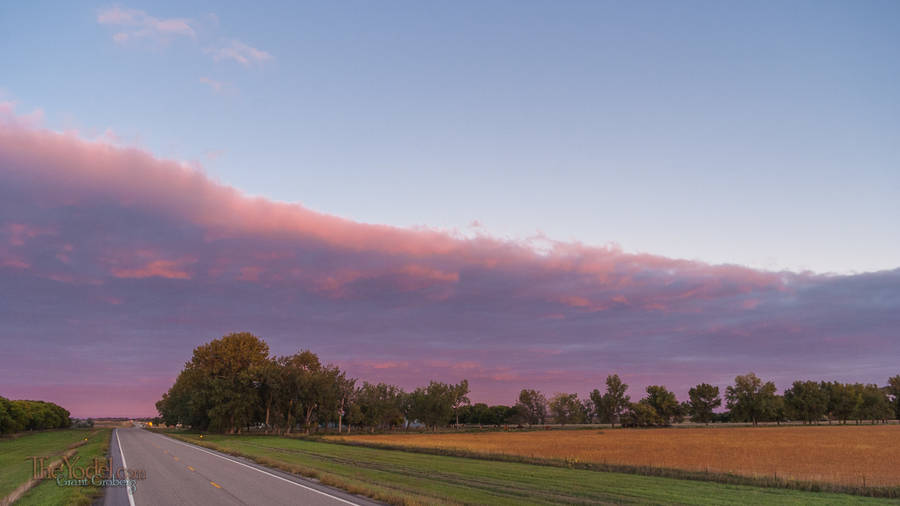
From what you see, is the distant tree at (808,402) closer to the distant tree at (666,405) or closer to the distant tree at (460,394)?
the distant tree at (666,405)

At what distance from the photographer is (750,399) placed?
7136 inches

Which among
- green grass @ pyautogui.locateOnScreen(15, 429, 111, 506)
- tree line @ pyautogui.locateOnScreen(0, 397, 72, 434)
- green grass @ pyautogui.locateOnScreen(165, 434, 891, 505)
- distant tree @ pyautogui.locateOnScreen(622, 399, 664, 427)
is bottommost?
distant tree @ pyautogui.locateOnScreen(622, 399, 664, 427)

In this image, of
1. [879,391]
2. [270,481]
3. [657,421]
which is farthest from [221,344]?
[879,391]

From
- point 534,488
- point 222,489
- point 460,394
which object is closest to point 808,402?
point 460,394

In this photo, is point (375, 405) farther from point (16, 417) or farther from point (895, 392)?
point (895, 392)

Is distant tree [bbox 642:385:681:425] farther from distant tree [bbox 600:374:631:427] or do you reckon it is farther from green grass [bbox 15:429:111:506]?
green grass [bbox 15:429:111:506]

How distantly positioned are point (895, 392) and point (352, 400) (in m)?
191

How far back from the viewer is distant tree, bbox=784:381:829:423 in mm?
182000

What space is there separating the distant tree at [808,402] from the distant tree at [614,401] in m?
51.0

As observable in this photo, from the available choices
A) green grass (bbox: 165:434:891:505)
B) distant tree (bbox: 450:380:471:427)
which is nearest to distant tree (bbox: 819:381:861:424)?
distant tree (bbox: 450:380:471:427)

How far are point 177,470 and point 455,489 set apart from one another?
47.9 feet

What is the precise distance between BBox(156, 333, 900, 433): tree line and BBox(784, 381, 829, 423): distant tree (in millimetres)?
310

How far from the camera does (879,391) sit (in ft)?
623

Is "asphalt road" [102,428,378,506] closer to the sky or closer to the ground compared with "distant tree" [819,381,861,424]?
closer to the sky
